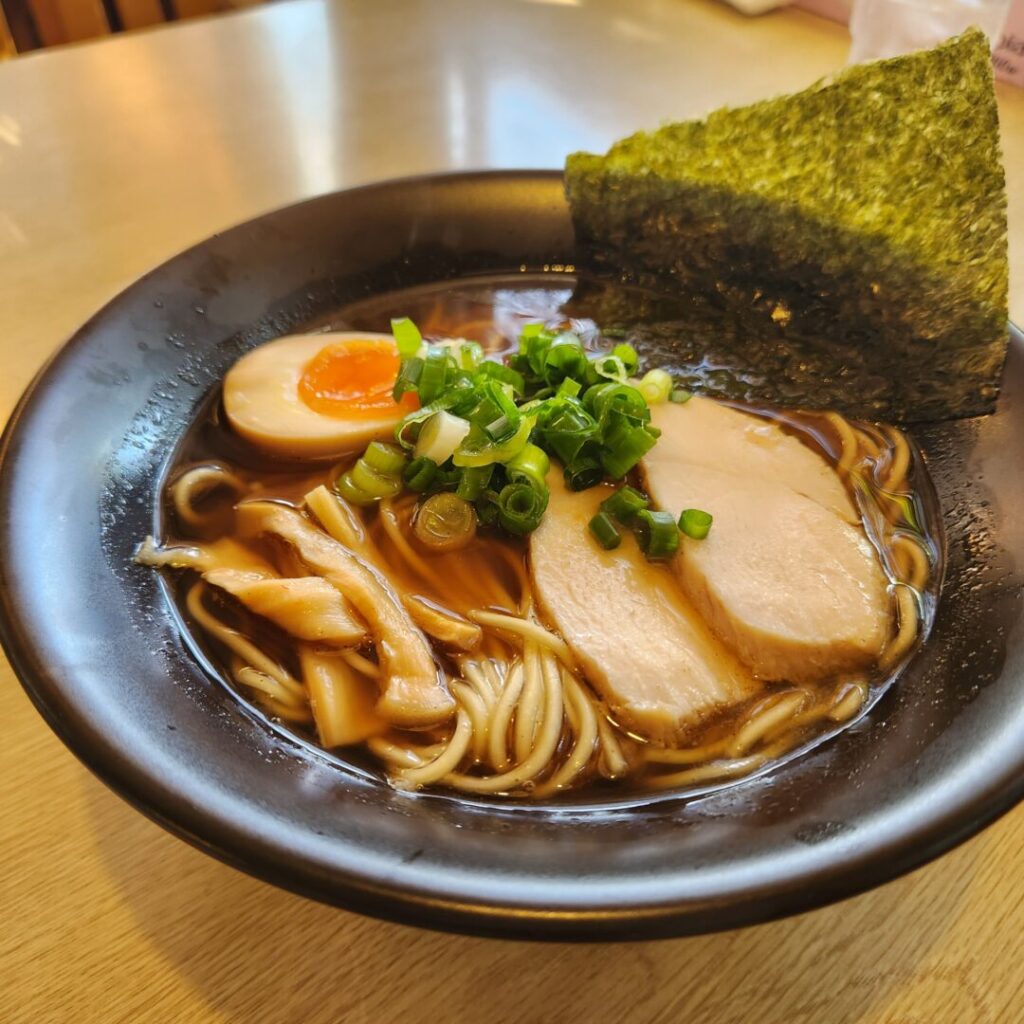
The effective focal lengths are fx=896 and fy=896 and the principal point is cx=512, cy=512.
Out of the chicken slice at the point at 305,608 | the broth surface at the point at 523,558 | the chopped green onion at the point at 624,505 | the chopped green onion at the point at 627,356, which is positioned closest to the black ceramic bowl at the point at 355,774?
the broth surface at the point at 523,558

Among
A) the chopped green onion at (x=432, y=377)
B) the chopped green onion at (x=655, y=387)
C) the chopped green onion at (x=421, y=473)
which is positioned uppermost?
the chopped green onion at (x=432, y=377)

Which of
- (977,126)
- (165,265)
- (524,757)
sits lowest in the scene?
(524,757)

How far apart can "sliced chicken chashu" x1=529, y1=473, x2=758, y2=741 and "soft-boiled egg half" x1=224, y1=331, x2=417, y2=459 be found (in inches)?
20.1

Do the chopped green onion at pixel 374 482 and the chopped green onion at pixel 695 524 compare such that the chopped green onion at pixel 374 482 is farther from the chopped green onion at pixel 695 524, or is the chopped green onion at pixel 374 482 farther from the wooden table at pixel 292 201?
the wooden table at pixel 292 201

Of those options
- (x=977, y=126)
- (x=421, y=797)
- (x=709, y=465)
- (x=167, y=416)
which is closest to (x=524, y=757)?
(x=421, y=797)

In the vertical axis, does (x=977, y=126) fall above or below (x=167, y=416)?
above

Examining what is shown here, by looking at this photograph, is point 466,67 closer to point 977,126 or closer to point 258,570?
point 977,126

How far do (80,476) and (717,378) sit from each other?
150cm

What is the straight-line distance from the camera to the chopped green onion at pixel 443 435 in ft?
6.00

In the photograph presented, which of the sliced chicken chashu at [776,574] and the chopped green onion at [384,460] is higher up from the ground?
the chopped green onion at [384,460]

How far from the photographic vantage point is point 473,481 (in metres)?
1.84

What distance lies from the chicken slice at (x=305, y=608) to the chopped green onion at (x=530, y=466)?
17.0 inches

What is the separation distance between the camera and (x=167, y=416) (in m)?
2.03

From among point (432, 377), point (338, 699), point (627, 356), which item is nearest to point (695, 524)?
point (627, 356)
